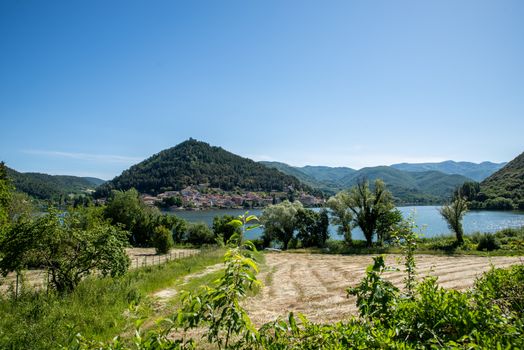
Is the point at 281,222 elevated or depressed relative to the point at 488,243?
elevated

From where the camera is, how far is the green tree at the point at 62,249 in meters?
12.2

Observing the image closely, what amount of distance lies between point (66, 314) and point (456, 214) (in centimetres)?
4075

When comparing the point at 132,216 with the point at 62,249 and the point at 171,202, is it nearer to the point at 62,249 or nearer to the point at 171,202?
the point at 62,249

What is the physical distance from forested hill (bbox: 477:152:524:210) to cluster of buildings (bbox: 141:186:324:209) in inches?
2802

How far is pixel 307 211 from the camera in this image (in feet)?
153

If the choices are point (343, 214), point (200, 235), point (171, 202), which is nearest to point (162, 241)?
point (200, 235)

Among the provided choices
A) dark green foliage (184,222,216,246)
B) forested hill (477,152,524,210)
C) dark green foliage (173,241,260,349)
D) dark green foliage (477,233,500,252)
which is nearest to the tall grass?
dark green foliage (173,241,260,349)

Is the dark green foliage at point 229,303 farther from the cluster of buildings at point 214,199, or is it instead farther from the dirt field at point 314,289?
the cluster of buildings at point 214,199

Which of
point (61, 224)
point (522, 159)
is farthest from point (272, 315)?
point (522, 159)

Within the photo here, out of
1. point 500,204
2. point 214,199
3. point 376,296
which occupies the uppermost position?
point 214,199

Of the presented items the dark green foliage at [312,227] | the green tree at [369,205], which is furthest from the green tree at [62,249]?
the dark green foliage at [312,227]

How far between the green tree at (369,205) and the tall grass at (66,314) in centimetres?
3248

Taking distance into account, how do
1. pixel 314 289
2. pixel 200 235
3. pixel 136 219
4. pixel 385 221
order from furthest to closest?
pixel 136 219 → pixel 200 235 → pixel 385 221 → pixel 314 289

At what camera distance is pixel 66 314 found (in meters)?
10.1
